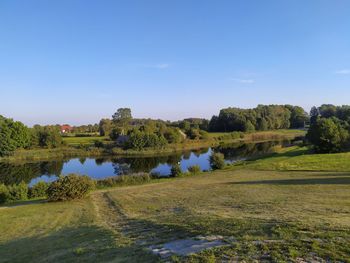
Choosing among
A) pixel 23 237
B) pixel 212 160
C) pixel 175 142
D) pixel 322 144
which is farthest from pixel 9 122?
pixel 23 237

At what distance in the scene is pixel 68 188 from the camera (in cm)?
2183

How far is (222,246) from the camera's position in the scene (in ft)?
26.1

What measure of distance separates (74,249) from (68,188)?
1282 centimetres

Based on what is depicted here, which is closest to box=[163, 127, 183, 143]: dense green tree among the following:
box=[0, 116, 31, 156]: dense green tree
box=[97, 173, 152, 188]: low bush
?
box=[0, 116, 31, 156]: dense green tree

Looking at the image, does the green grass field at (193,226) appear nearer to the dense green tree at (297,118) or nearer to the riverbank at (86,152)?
the riverbank at (86,152)

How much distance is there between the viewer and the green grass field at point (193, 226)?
25.2ft

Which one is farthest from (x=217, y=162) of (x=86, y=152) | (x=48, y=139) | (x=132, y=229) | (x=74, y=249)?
(x=48, y=139)

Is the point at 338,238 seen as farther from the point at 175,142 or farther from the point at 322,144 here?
the point at 175,142

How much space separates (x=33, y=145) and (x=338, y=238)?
8431cm

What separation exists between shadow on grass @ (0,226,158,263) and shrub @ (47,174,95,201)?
29.6ft

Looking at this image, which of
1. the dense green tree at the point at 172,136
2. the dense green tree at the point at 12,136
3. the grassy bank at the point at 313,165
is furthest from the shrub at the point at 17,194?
the dense green tree at the point at 172,136

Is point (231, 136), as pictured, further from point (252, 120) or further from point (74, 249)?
point (74, 249)

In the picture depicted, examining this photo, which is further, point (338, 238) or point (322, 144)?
point (322, 144)

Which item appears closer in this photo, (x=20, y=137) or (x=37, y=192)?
(x=37, y=192)
